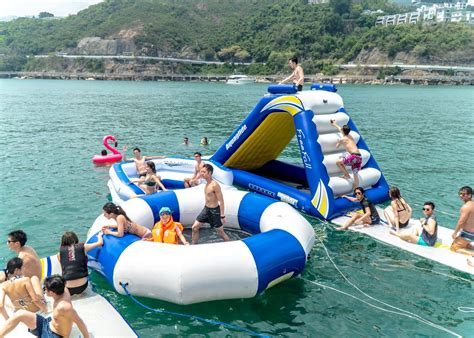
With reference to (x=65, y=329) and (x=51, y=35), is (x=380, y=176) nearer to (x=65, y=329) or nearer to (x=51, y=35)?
(x=65, y=329)

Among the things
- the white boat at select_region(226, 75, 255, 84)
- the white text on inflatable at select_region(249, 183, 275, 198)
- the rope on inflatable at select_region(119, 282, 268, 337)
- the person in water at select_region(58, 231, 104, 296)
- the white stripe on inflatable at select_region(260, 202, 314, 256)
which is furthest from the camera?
the white boat at select_region(226, 75, 255, 84)

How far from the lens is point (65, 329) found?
4.68m

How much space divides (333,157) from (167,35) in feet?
416

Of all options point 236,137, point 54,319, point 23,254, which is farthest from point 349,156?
point 54,319

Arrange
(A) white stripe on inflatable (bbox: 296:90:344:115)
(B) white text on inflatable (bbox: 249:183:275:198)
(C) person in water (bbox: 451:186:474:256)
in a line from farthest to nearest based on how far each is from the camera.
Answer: (B) white text on inflatable (bbox: 249:183:275:198) < (A) white stripe on inflatable (bbox: 296:90:344:115) < (C) person in water (bbox: 451:186:474:256)

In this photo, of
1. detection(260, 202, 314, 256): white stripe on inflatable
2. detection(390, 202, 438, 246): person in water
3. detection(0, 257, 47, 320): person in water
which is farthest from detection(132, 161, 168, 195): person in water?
detection(390, 202, 438, 246): person in water

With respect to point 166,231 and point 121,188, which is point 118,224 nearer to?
point 166,231

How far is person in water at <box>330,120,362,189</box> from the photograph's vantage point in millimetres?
9477

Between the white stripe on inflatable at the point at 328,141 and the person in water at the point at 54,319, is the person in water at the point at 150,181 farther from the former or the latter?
the person in water at the point at 54,319

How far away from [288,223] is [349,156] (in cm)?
333

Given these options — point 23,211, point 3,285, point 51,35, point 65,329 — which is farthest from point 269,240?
point 51,35

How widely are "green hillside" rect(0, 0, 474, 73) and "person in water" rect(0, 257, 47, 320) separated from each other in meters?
101

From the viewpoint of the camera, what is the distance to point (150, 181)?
10.2 metres

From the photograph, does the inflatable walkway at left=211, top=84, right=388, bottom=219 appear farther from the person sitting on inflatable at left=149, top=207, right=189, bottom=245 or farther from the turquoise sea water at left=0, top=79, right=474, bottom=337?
the person sitting on inflatable at left=149, top=207, right=189, bottom=245
